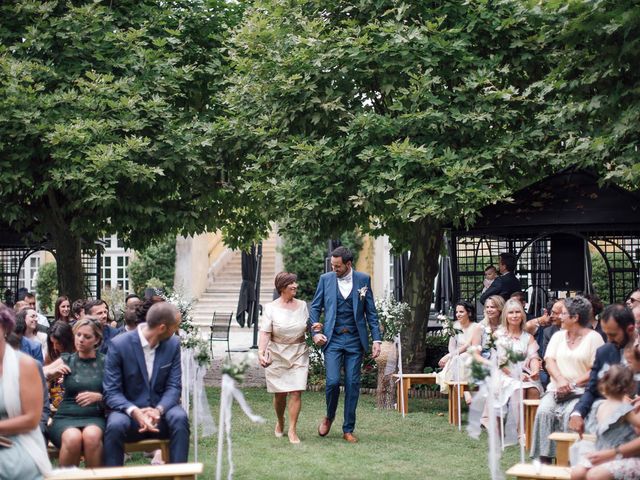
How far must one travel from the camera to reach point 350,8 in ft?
51.1

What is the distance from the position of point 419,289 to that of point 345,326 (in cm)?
512

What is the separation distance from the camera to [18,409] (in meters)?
6.67

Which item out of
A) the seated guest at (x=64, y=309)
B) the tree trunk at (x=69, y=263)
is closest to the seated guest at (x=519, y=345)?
the seated guest at (x=64, y=309)

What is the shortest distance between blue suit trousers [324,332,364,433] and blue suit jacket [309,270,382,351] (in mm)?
82

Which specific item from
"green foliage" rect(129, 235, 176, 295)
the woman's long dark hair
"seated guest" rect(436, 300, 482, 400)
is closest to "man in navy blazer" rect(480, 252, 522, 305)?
"seated guest" rect(436, 300, 482, 400)

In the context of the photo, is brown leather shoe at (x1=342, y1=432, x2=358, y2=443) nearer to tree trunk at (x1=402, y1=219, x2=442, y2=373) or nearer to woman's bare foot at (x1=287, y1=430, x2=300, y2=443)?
woman's bare foot at (x1=287, y1=430, x2=300, y2=443)

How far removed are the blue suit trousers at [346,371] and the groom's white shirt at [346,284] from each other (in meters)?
0.44

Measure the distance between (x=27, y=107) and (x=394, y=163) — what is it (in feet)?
17.3

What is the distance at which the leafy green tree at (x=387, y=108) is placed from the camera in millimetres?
14391

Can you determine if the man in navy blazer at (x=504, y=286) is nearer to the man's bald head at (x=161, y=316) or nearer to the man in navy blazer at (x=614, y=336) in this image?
the man in navy blazer at (x=614, y=336)

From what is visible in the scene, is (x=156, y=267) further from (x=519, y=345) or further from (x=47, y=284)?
(x=519, y=345)

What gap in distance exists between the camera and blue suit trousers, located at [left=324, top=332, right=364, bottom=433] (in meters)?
11.4

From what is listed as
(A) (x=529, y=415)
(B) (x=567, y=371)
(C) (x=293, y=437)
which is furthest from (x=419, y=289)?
(B) (x=567, y=371)

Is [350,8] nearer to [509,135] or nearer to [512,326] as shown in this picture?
[509,135]
